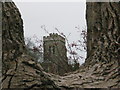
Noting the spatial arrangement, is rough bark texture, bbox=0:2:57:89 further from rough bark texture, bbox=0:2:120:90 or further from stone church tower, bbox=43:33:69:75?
stone church tower, bbox=43:33:69:75

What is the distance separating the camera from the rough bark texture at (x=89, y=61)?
1.92m

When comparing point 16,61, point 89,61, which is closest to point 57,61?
point 89,61

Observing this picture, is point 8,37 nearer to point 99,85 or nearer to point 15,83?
point 15,83

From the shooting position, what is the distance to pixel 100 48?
9.66ft

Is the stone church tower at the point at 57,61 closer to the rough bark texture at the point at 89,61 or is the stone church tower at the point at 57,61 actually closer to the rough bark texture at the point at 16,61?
the rough bark texture at the point at 89,61

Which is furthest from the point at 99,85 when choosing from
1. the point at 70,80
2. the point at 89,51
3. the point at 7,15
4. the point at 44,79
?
the point at 89,51

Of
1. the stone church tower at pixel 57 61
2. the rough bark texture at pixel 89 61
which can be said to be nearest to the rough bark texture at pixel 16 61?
the rough bark texture at pixel 89 61

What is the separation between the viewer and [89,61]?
10.1 feet

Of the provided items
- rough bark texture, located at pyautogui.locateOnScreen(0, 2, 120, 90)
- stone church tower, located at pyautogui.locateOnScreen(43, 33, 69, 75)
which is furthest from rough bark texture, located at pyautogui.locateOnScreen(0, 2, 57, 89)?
stone church tower, located at pyautogui.locateOnScreen(43, 33, 69, 75)

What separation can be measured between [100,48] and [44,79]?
117 cm

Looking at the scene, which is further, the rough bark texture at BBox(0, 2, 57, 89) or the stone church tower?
the stone church tower

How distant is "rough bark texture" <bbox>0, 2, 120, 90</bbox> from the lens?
1.92 metres

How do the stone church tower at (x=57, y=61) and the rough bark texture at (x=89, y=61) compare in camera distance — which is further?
the stone church tower at (x=57, y=61)

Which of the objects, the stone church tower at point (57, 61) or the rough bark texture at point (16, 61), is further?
the stone church tower at point (57, 61)
